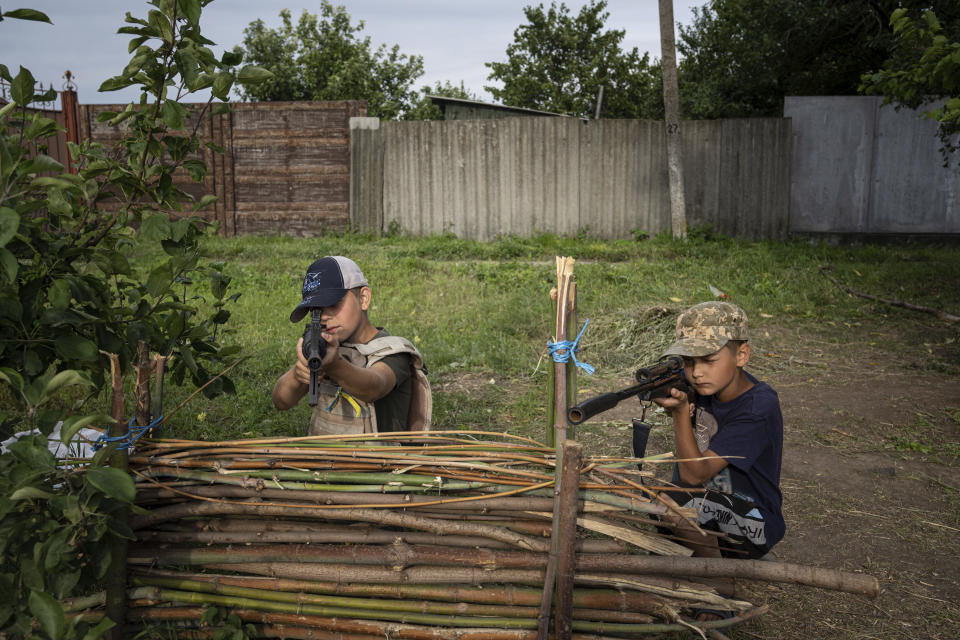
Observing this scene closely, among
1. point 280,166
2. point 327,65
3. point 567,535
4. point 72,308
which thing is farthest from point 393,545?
point 327,65

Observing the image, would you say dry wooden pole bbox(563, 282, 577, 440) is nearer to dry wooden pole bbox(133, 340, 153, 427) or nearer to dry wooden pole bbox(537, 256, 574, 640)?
dry wooden pole bbox(537, 256, 574, 640)

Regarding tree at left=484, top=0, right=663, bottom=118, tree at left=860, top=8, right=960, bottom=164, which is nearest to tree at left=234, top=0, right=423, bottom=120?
tree at left=484, top=0, right=663, bottom=118

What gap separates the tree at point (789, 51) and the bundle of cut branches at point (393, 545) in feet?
39.4

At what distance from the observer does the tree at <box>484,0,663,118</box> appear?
34906 millimetres

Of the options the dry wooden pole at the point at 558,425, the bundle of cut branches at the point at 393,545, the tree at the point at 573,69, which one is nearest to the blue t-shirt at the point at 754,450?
the bundle of cut branches at the point at 393,545

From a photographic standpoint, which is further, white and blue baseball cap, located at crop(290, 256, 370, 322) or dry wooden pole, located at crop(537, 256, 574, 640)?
white and blue baseball cap, located at crop(290, 256, 370, 322)

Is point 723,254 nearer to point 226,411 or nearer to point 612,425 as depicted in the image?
point 612,425

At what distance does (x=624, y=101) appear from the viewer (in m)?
34.8

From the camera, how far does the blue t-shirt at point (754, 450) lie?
2703 millimetres

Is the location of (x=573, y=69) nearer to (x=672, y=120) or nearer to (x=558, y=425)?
(x=672, y=120)

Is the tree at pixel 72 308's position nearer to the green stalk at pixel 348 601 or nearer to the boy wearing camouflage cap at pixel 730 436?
the green stalk at pixel 348 601

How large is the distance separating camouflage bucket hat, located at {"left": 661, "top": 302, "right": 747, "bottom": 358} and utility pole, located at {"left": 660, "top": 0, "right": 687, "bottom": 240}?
8.82m

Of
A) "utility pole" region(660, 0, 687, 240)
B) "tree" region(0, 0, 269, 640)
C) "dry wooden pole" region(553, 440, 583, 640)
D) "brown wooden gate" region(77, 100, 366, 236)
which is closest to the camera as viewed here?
"tree" region(0, 0, 269, 640)

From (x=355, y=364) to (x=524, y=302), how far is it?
5105mm
